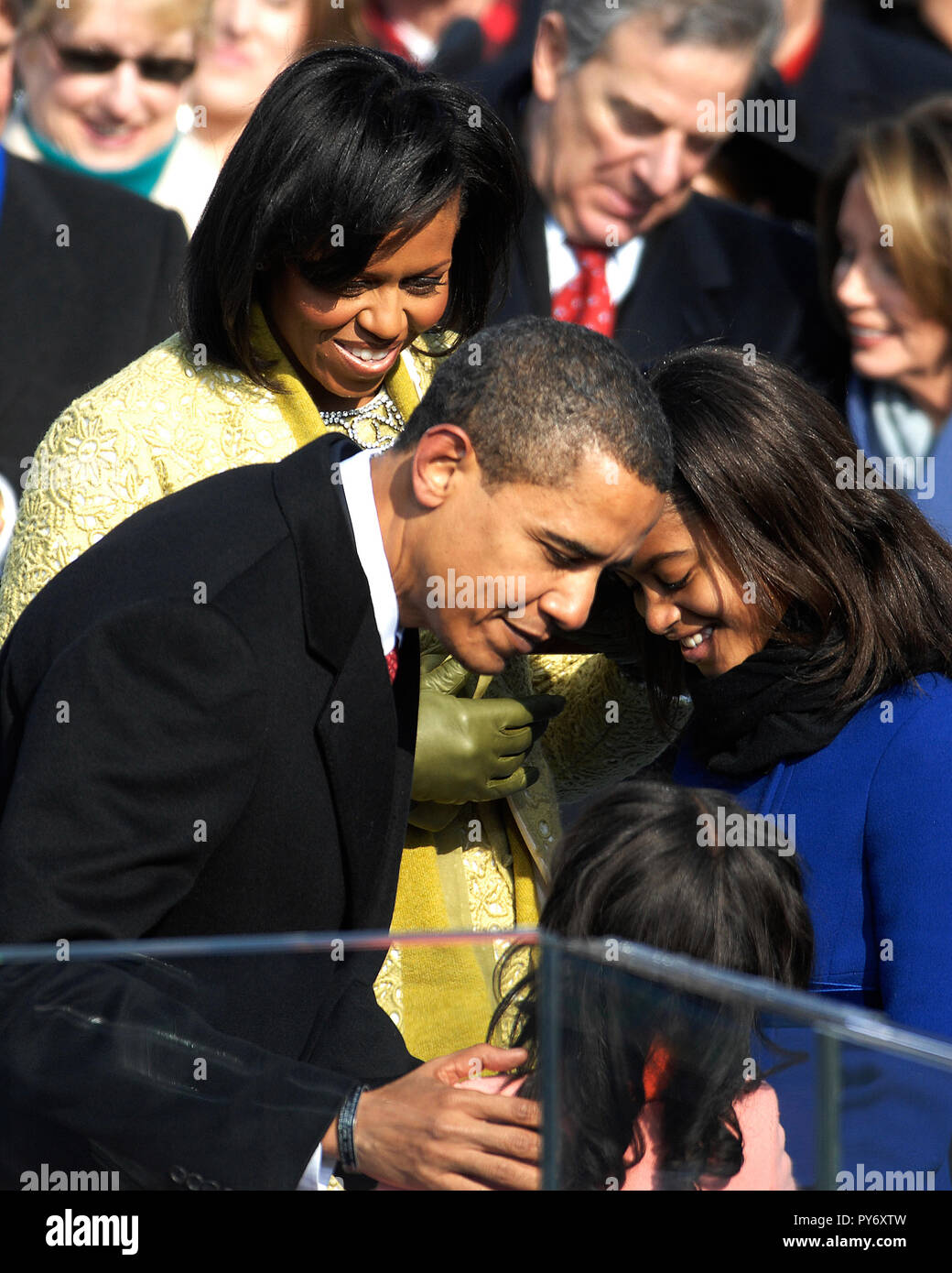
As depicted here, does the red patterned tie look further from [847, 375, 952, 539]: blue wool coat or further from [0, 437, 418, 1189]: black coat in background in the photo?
[847, 375, 952, 539]: blue wool coat

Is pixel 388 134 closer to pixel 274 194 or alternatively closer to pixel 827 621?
pixel 274 194

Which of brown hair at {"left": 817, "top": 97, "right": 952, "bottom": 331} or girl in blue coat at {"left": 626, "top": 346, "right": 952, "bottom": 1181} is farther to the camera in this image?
brown hair at {"left": 817, "top": 97, "right": 952, "bottom": 331}

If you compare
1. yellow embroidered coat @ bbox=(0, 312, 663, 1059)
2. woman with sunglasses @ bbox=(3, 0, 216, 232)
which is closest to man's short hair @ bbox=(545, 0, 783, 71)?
woman with sunglasses @ bbox=(3, 0, 216, 232)

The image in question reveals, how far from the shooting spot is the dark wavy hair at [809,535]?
7.13 feet

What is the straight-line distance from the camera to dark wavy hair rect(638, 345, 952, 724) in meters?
2.17

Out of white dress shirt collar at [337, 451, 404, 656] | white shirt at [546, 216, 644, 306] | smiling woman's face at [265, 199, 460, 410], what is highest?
white shirt at [546, 216, 644, 306]

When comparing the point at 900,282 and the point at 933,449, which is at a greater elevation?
the point at 900,282

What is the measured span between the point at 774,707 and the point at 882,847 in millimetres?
244

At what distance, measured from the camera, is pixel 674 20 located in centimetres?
385

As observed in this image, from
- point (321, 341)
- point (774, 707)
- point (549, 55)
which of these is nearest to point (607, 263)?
point (549, 55)

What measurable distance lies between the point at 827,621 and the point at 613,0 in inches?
85.4

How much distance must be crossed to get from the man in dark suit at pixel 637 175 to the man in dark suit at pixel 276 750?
1.87m

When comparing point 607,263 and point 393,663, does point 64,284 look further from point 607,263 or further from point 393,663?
point 393,663

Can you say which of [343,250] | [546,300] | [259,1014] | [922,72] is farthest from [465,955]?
[922,72]
